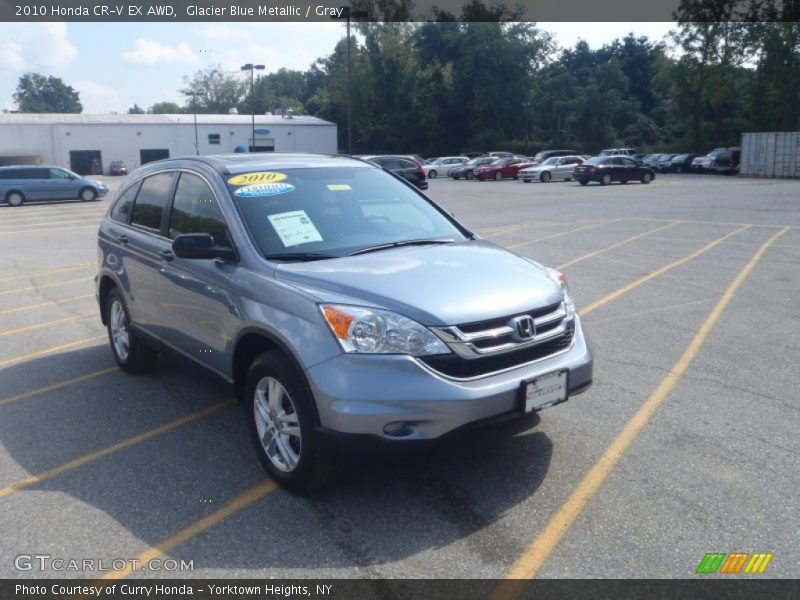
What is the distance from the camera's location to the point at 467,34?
72.6 meters

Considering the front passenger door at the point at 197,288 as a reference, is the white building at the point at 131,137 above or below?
above

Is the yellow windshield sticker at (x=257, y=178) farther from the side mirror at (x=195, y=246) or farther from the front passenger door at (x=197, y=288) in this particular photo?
the side mirror at (x=195, y=246)

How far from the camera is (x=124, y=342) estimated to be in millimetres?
6535

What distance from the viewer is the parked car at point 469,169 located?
1865 inches

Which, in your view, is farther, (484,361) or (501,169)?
(501,169)

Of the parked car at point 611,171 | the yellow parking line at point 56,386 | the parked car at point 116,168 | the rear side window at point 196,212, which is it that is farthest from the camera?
the parked car at point 116,168

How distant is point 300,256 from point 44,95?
169709 mm

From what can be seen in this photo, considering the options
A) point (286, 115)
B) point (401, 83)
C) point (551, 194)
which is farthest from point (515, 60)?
point (551, 194)

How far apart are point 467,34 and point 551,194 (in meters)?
46.7

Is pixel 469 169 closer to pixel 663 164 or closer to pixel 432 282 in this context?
pixel 663 164

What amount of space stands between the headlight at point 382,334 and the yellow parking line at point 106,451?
199 centimetres

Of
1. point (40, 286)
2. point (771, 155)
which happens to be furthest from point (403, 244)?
point (771, 155)

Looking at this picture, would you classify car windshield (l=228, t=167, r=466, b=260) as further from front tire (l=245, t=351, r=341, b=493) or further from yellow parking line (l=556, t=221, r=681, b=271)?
yellow parking line (l=556, t=221, r=681, b=271)

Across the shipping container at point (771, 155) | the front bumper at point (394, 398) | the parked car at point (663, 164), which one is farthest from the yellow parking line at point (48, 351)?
the parked car at point (663, 164)
